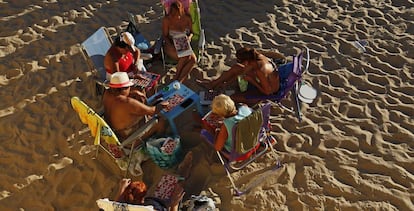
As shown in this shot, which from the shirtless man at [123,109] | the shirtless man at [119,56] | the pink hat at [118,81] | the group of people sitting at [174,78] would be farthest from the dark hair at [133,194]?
the shirtless man at [119,56]

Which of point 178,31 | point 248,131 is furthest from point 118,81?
point 178,31

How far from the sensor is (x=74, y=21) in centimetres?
777

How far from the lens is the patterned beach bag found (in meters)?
5.18

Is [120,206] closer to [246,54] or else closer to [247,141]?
[247,141]

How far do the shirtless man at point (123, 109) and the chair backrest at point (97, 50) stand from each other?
3.46ft

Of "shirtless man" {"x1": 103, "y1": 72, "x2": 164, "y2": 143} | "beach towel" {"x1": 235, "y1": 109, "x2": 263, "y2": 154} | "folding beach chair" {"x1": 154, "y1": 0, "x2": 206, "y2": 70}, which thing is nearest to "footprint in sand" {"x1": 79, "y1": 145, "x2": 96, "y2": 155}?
"shirtless man" {"x1": 103, "y1": 72, "x2": 164, "y2": 143}

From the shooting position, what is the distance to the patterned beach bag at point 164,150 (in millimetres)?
5176

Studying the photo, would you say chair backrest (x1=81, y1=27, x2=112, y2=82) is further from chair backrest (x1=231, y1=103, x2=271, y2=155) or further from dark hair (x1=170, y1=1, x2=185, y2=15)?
chair backrest (x1=231, y1=103, x2=271, y2=155)

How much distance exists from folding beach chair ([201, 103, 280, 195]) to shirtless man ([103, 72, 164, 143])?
712 mm

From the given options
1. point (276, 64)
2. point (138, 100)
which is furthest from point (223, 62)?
point (138, 100)

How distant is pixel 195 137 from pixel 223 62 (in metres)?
1.58

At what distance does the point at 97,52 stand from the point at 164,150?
6.31ft

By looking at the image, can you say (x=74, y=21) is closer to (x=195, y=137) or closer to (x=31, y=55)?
(x=31, y=55)

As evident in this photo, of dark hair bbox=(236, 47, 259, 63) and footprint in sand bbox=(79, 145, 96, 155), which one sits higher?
dark hair bbox=(236, 47, 259, 63)
